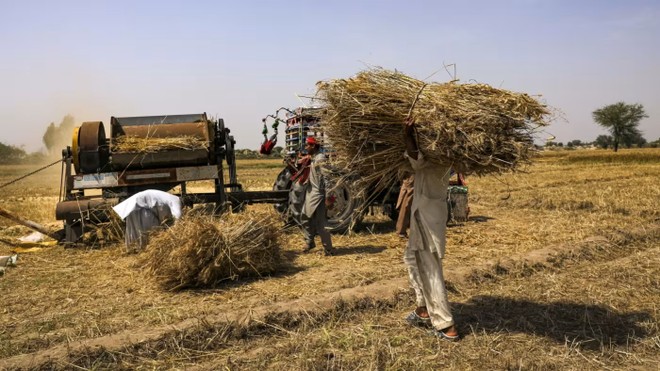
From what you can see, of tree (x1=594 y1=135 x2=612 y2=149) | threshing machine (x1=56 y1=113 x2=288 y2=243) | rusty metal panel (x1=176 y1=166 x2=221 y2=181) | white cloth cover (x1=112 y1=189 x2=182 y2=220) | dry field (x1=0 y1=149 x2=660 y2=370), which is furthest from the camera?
tree (x1=594 y1=135 x2=612 y2=149)

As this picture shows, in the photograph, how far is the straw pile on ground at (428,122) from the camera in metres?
3.85

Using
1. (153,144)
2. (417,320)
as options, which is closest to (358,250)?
(417,320)

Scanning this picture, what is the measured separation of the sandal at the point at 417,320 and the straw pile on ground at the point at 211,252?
2097 mm

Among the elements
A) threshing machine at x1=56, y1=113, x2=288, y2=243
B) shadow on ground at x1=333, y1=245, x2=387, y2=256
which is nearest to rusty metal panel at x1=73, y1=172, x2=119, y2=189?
threshing machine at x1=56, y1=113, x2=288, y2=243

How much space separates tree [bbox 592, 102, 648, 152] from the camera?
2443 inches

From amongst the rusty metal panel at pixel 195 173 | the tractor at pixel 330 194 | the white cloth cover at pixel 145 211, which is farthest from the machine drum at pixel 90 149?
the tractor at pixel 330 194

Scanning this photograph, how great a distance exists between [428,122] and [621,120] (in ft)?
222

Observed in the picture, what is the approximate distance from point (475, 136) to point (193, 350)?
2.59m

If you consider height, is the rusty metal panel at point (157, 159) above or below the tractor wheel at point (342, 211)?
above

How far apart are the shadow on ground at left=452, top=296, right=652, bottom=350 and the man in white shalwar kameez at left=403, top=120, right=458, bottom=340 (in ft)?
1.03

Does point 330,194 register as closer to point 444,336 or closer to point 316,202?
point 316,202

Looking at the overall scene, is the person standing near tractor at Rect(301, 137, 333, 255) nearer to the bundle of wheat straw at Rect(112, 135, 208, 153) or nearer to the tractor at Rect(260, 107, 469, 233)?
the tractor at Rect(260, 107, 469, 233)

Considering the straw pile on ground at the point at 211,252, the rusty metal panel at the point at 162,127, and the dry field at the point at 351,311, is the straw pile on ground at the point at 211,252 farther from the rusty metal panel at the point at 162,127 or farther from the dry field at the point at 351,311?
the rusty metal panel at the point at 162,127

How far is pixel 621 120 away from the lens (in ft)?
204
